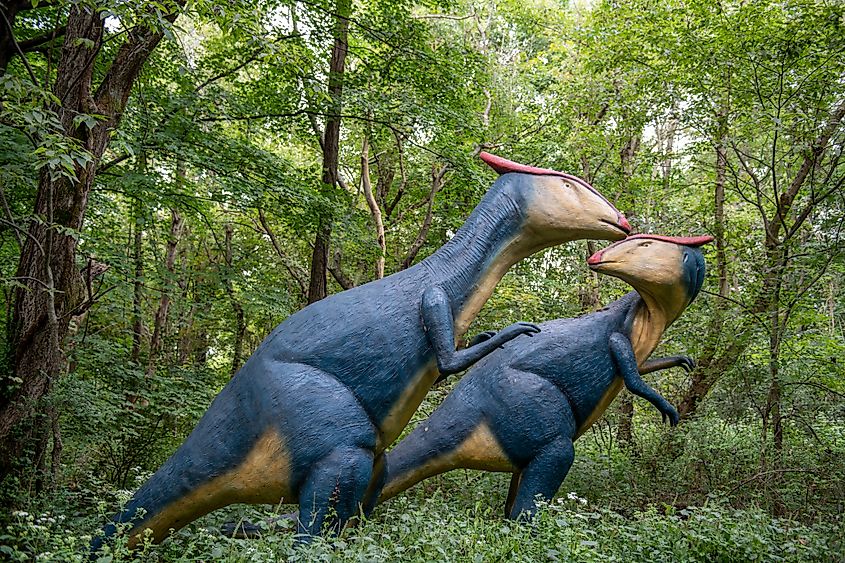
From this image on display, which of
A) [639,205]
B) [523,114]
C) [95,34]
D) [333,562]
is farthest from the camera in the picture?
[523,114]

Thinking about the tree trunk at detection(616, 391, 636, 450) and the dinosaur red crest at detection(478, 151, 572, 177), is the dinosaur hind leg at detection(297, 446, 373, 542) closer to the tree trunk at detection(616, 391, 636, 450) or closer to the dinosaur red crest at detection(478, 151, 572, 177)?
the dinosaur red crest at detection(478, 151, 572, 177)

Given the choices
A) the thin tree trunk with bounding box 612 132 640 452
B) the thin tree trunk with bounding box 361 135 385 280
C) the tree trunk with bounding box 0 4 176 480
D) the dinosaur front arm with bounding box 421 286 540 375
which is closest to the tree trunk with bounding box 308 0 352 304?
the thin tree trunk with bounding box 361 135 385 280

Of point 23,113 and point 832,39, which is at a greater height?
point 832,39

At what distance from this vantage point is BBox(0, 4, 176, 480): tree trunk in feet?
16.1

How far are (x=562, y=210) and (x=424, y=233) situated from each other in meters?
6.22

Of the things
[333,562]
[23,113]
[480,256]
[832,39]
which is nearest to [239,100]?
[23,113]

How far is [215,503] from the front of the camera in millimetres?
3721

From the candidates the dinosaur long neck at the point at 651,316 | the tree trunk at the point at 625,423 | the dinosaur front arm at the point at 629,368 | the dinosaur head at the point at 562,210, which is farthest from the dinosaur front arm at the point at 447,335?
the tree trunk at the point at 625,423

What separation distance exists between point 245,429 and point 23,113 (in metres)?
1.92

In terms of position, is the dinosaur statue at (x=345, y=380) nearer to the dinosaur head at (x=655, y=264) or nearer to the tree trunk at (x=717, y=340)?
the dinosaur head at (x=655, y=264)

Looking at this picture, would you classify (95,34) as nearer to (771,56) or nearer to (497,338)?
(497,338)

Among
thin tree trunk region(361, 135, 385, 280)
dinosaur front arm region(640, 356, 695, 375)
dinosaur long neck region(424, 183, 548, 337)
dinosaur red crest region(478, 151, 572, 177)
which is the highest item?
thin tree trunk region(361, 135, 385, 280)

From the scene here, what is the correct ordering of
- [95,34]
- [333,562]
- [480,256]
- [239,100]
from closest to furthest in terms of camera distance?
[333,562] < [480,256] < [95,34] < [239,100]

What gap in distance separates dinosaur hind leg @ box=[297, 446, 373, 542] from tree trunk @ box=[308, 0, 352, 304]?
4.61m
